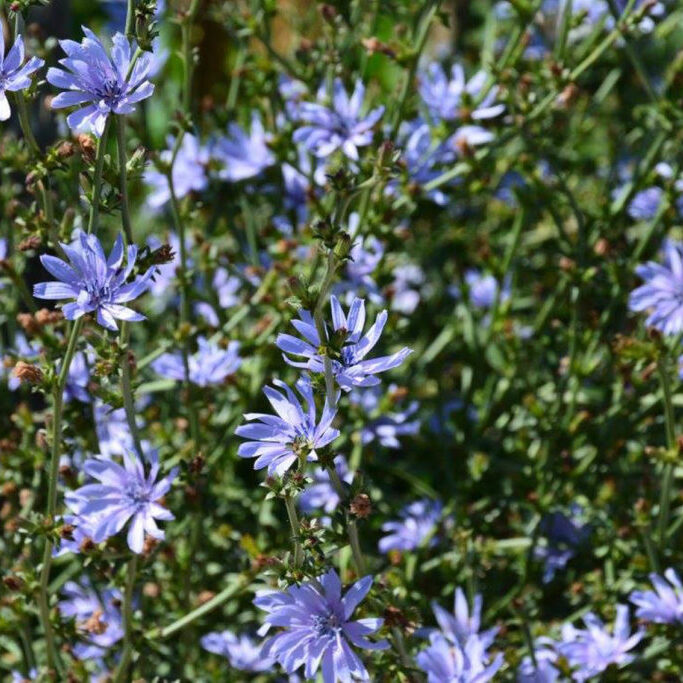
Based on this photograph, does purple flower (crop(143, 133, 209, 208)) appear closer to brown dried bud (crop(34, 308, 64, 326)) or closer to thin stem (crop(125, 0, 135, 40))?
brown dried bud (crop(34, 308, 64, 326))

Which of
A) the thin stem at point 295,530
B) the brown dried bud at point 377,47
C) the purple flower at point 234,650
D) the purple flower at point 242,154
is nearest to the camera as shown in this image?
the thin stem at point 295,530

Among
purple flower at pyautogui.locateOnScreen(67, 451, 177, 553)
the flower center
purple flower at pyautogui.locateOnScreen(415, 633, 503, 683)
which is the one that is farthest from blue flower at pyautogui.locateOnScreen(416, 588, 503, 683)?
purple flower at pyautogui.locateOnScreen(67, 451, 177, 553)

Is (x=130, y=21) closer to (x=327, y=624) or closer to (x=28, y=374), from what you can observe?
(x=28, y=374)

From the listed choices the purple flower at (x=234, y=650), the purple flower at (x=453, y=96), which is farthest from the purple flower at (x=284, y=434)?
the purple flower at (x=453, y=96)

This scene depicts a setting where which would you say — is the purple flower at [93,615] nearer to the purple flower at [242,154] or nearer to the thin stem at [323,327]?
the thin stem at [323,327]

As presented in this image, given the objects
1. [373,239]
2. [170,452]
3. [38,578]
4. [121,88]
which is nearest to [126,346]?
[121,88]

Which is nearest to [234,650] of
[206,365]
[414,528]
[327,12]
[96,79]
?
[414,528]
